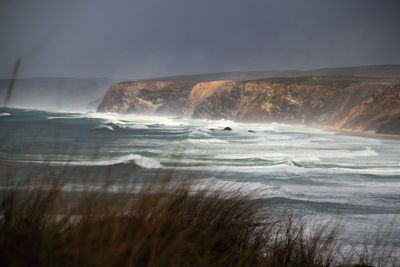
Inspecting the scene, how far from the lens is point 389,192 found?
34.9ft

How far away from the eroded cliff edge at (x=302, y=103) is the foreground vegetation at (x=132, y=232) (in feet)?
118

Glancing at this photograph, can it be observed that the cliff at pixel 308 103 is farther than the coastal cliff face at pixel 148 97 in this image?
No

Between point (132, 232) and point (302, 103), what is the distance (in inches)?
2444

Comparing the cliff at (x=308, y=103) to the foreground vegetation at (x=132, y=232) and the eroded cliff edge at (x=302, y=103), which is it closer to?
the eroded cliff edge at (x=302, y=103)

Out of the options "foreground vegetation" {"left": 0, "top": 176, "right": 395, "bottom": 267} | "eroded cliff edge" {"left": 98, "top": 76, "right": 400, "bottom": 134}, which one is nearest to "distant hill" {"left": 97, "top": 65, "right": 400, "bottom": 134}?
"eroded cliff edge" {"left": 98, "top": 76, "right": 400, "bottom": 134}

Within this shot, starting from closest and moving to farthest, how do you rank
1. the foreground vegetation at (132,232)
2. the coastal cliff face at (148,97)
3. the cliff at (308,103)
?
the foreground vegetation at (132,232) < the cliff at (308,103) < the coastal cliff face at (148,97)

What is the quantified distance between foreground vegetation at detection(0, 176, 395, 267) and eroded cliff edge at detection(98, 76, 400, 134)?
118ft

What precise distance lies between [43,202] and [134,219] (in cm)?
62

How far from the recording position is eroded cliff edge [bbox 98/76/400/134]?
1667 inches

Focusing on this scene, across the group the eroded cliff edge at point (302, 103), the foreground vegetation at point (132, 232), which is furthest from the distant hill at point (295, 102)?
the foreground vegetation at point (132, 232)

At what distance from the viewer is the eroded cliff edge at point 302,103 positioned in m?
42.3

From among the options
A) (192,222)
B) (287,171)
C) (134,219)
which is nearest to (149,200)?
(134,219)

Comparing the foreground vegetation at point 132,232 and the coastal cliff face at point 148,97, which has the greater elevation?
the coastal cliff face at point 148,97

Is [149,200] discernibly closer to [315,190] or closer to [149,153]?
[315,190]
